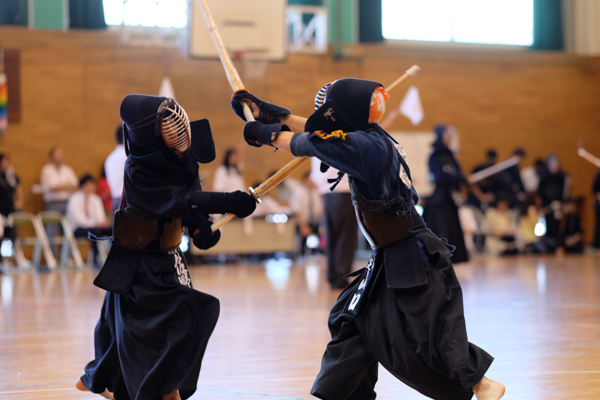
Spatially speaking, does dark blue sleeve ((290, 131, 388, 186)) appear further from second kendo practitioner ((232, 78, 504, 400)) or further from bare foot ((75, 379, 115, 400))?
bare foot ((75, 379, 115, 400))

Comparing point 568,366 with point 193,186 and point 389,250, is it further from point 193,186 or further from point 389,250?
point 193,186

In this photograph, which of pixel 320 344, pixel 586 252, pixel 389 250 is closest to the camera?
pixel 389 250

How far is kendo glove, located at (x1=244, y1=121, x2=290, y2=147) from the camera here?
3.10m

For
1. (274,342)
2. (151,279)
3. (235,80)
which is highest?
(235,80)

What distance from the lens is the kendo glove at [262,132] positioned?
10.2ft

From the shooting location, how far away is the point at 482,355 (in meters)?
2.71

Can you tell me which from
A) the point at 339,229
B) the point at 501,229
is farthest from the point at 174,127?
the point at 501,229

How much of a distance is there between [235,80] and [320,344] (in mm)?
1843

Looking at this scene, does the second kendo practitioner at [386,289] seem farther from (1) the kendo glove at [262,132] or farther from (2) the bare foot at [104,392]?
(2) the bare foot at [104,392]

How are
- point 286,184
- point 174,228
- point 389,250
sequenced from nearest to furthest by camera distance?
point 389,250, point 174,228, point 286,184

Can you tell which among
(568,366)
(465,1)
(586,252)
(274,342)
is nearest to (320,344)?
(274,342)

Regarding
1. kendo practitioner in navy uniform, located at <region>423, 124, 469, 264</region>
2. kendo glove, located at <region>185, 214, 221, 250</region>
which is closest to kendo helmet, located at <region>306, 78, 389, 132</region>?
kendo glove, located at <region>185, 214, 221, 250</region>

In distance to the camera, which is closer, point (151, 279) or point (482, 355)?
point (482, 355)

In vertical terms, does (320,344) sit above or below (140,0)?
below
